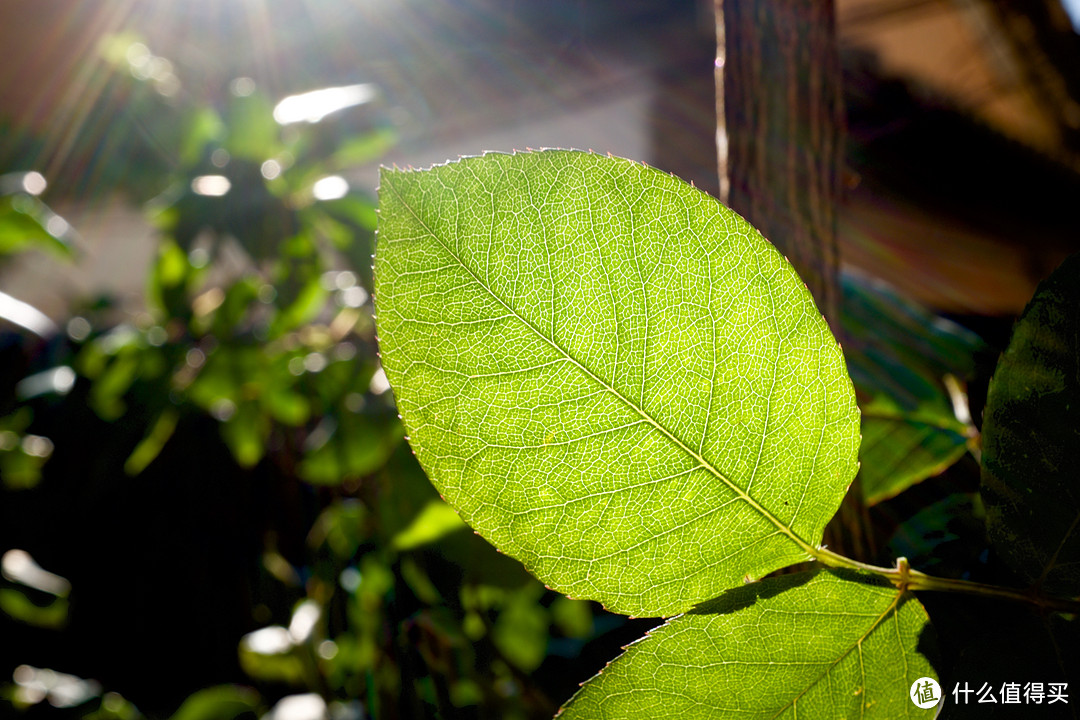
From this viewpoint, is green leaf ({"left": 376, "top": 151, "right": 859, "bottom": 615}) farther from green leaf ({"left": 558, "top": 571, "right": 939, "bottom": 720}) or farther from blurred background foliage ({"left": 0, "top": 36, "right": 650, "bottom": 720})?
blurred background foliage ({"left": 0, "top": 36, "right": 650, "bottom": 720})

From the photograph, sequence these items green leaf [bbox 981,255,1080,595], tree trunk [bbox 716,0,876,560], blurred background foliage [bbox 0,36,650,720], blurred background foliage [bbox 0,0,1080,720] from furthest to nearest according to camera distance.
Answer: blurred background foliage [bbox 0,36,650,720] → blurred background foliage [bbox 0,0,1080,720] → tree trunk [bbox 716,0,876,560] → green leaf [bbox 981,255,1080,595]

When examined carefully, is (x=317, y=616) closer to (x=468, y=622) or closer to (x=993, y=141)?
(x=468, y=622)

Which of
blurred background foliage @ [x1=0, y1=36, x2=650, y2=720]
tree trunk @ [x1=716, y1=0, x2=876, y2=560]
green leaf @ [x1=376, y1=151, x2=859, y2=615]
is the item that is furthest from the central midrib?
blurred background foliage @ [x1=0, y1=36, x2=650, y2=720]

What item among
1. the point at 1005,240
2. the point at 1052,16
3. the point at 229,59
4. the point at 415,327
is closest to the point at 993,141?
the point at 1005,240

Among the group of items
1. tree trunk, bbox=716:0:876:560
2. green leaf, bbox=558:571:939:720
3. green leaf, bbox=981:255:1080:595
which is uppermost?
tree trunk, bbox=716:0:876:560

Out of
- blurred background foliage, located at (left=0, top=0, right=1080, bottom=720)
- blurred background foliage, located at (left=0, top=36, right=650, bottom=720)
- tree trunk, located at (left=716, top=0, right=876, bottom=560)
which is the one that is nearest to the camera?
tree trunk, located at (left=716, top=0, right=876, bottom=560)

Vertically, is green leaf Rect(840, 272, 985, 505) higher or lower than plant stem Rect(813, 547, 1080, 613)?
higher

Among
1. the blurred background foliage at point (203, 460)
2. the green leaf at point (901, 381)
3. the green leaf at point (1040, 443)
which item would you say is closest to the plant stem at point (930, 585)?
the green leaf at point (1040, 443)
